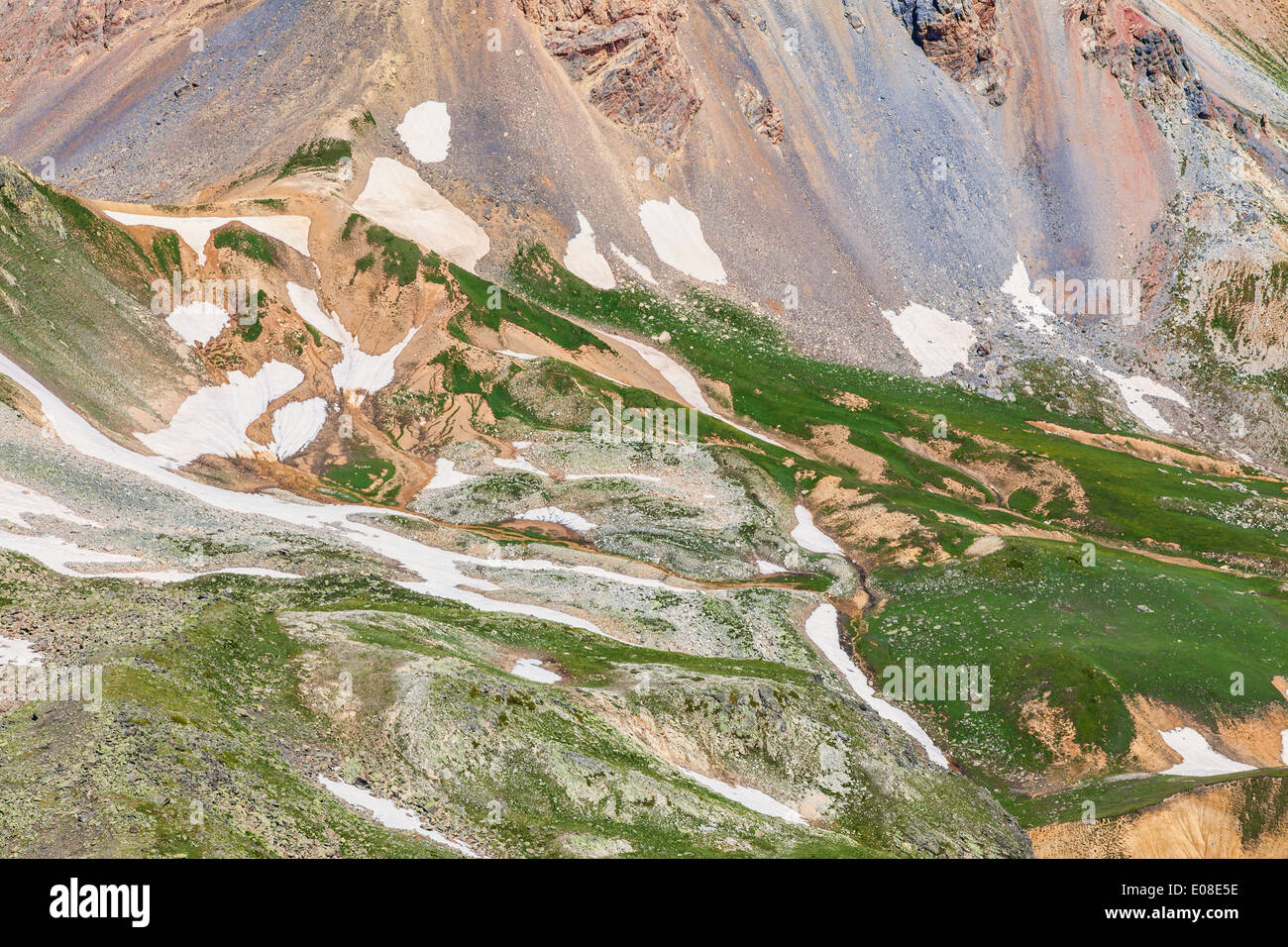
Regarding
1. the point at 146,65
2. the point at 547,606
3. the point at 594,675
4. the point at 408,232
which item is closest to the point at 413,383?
the point at 408,232

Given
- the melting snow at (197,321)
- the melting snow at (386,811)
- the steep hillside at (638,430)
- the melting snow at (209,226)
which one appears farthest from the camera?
the melting snow at (209,226)

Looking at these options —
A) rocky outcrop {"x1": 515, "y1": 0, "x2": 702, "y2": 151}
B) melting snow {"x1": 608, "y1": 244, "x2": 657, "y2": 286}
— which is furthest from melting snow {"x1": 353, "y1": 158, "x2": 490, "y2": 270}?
rocky outcrop {"x1": 515, "y1": 0, "x2": 702, "y2": 151}

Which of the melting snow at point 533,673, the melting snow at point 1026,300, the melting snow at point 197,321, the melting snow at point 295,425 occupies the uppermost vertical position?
the melting snow at point 1026,300

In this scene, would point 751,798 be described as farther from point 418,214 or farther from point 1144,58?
point 1144,58

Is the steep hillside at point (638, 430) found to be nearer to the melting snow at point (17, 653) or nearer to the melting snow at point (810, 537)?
the melting snow at point (17, 653)

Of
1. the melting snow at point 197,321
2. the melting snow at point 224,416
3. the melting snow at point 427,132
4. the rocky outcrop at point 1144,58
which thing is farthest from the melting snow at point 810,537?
the rocky outcrop at point 1144,58

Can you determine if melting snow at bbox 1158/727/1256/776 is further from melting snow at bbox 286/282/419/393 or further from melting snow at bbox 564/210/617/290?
melting snow at bbox 564/210/617/290

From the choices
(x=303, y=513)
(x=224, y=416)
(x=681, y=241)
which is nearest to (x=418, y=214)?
(x=681, y=241)
